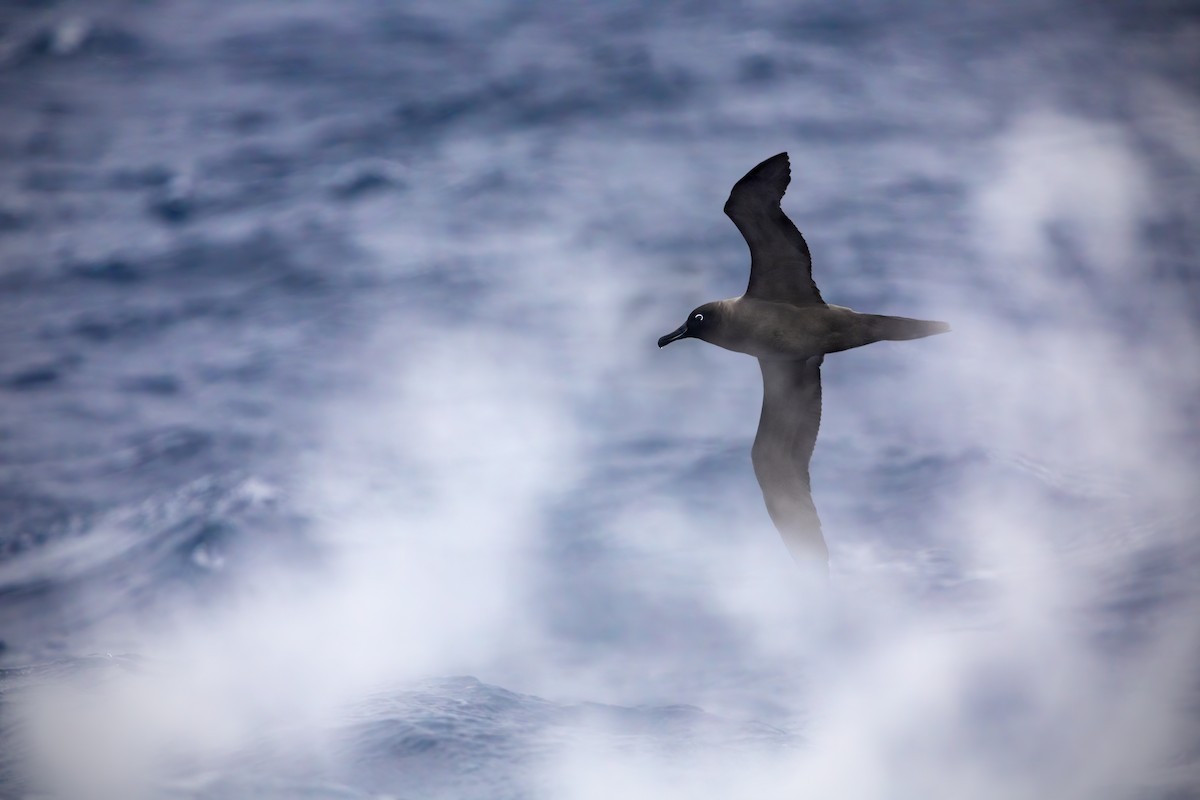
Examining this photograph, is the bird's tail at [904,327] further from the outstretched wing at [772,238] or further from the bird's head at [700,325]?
the bird's head at [700,325]

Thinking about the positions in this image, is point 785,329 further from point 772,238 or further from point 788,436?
point 788,436

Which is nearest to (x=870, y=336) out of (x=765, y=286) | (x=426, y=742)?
(x=765, y=286)

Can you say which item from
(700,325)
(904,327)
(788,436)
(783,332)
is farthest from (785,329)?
(788,436)

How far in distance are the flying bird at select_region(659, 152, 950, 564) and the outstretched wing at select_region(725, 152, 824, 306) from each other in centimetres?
1

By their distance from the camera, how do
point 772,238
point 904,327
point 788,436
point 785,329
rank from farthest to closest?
point 788,436 → point 785,329 → point 772,238 → point 904,327

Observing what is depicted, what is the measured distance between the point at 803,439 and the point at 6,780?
2348 inches

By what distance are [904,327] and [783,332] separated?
5.17ft

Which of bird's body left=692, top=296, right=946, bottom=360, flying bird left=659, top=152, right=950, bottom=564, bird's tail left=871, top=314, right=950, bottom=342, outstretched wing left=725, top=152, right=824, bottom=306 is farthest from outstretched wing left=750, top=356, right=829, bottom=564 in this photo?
bird's tail left=871, top=314, right=950, bottom=342

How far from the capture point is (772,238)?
47.4 ft

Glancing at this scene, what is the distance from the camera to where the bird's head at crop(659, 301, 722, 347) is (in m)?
14.8

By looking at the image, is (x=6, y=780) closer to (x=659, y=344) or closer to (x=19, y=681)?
(x=19, y=681)

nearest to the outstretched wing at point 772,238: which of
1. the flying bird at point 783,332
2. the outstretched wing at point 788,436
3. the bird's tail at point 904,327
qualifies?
the flying bird at point 783,332

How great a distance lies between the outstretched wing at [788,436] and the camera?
50.3 ft

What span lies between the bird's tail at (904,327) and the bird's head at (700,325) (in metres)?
1.99
